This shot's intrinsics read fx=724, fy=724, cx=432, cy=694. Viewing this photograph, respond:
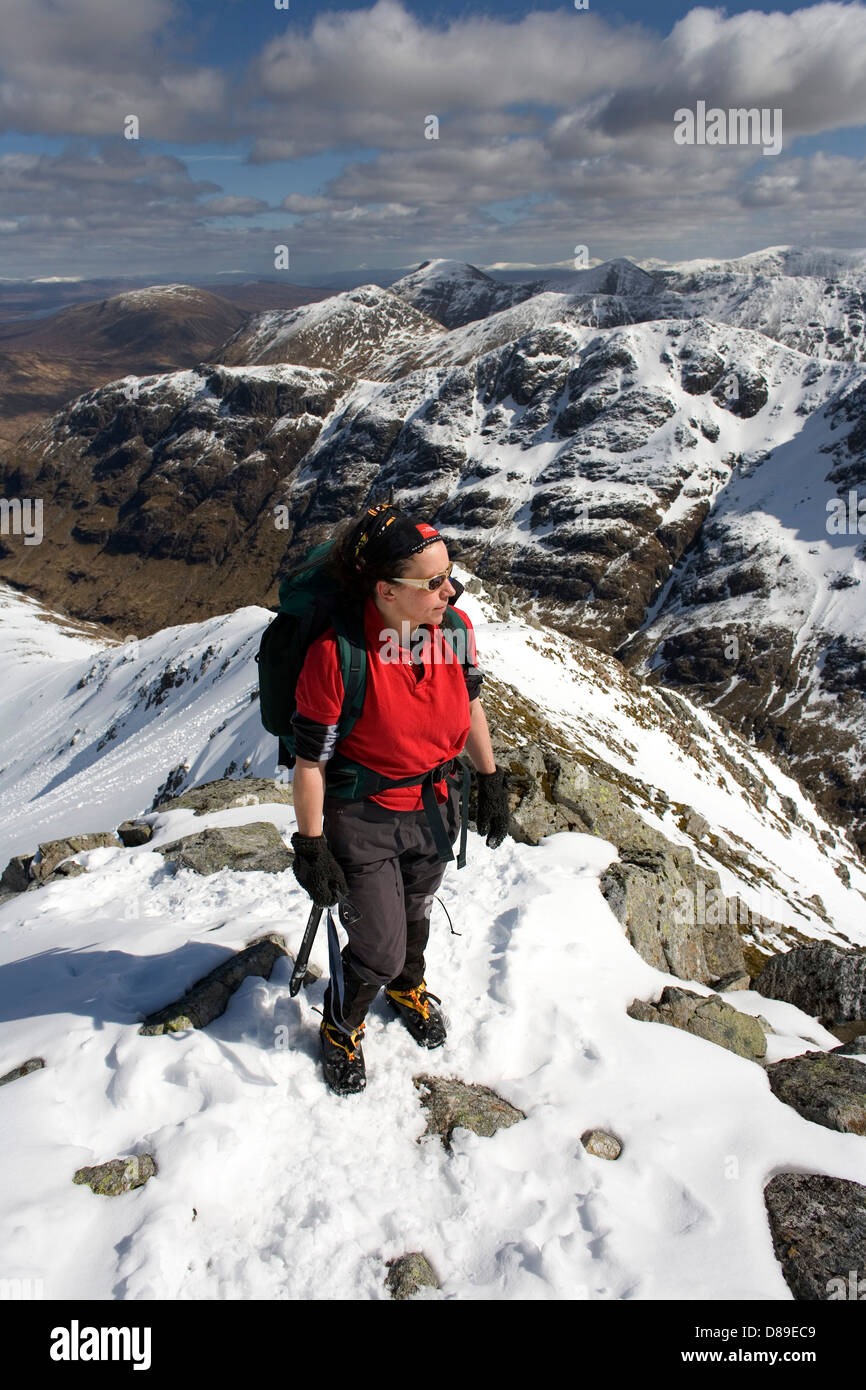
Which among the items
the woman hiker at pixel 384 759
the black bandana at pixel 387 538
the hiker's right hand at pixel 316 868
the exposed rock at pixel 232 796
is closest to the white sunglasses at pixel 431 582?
the woman hiker at pixel 384 759

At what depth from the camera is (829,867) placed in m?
50.9

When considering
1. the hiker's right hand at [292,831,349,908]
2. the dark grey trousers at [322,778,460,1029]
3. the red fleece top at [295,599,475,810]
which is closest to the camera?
the red fleece top at [295,599,475,810]

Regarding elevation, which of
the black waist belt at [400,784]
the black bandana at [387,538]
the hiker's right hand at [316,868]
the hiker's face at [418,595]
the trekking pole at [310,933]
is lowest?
the trekking pole at [310,933]

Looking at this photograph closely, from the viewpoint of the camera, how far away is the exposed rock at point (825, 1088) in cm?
618

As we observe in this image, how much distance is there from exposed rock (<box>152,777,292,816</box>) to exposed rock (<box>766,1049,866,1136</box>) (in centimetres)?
1030

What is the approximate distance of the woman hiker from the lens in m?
5.18

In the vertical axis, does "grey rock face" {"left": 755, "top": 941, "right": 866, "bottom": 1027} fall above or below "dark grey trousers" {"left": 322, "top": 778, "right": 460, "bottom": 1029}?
below

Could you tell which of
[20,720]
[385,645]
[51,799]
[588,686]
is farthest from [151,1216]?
[20,720]

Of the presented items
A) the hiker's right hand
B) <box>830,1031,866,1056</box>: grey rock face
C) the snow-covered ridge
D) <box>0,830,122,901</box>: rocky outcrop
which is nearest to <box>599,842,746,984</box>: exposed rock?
<box>830,1031,866,1056</box>: grey rock face

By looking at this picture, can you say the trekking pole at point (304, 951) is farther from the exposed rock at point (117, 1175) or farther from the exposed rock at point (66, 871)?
the exposed rock at point (66, 871)

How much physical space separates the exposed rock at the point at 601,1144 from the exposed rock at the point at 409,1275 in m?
1.58

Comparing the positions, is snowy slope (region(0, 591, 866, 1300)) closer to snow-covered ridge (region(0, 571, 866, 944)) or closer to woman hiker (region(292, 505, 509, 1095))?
woman hiker (region(292, 505, 509, 1095))

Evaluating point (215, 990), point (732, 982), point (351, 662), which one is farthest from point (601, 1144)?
point (732, 982)
